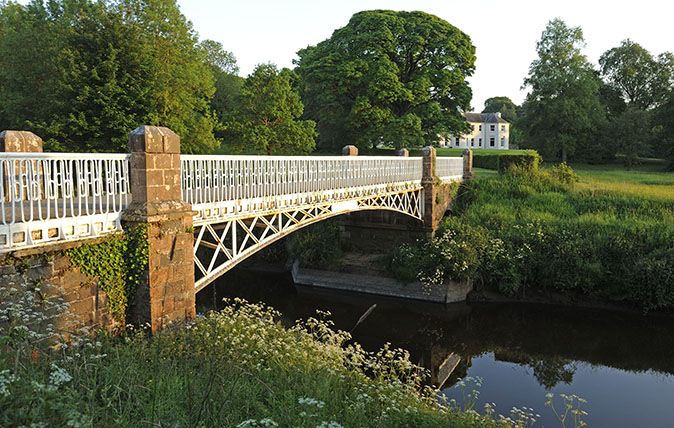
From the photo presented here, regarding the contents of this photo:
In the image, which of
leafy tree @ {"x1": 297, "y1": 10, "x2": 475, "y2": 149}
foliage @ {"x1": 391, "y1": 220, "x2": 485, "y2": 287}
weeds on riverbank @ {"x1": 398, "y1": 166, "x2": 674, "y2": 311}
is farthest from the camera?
leafy tree @ {"x1": 297, "y1": 10, "x2": 475, "y2": 149}

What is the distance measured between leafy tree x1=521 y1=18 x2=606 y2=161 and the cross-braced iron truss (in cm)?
2368

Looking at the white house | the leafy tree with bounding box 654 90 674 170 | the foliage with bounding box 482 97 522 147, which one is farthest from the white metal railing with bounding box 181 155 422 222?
the foliage with bounding box 482 97 522 147

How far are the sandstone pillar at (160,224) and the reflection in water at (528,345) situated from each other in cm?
336

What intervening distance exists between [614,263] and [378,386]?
12.7 m

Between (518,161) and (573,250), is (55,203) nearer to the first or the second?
(573,250)

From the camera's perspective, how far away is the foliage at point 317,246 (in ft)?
62.8

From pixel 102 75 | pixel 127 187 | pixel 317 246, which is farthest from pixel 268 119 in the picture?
pixel 127 187

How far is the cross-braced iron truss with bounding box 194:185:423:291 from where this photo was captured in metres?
8.23

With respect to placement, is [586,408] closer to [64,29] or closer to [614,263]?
[614,263]

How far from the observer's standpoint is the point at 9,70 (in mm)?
20594

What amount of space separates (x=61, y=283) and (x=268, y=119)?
1721cm

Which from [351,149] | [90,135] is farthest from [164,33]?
[351,149]

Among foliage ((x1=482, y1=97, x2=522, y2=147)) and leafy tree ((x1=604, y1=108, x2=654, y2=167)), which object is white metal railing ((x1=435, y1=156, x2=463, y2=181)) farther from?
foliage ((x1=482, y1=97, x2=522, y2=147))

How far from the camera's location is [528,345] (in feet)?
45.1
